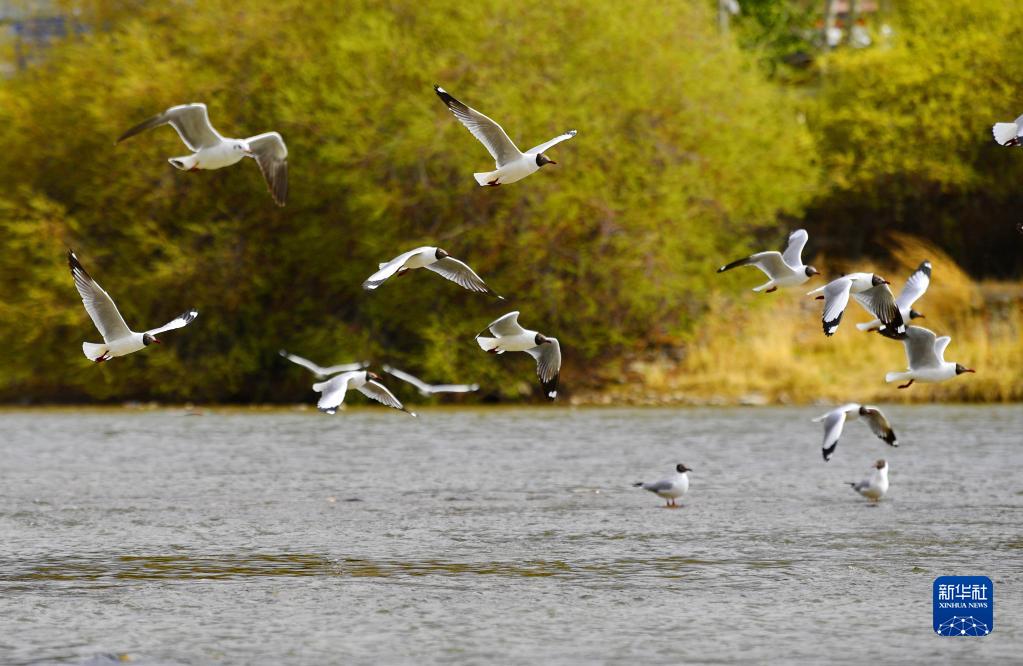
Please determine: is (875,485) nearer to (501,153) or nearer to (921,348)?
(921,348)

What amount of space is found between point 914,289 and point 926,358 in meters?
0.74

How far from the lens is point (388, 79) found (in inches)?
1143

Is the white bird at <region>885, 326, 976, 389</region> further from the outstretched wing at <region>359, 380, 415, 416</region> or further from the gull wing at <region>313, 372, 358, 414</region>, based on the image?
the gull wing at <region>313, 372, 358, 414</region>

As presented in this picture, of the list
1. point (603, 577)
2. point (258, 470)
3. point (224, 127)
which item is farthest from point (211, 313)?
point (603, 577)

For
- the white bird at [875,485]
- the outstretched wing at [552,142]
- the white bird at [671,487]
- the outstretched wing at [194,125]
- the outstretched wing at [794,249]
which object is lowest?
the white bird at [671,487]

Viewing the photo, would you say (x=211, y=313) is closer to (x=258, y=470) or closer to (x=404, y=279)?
(x=404, y=279)

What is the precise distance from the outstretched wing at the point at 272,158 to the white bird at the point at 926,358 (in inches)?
220

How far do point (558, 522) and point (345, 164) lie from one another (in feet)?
51.2

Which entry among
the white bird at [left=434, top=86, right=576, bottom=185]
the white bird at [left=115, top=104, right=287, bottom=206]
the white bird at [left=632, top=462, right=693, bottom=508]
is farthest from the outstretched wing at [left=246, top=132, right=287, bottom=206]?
the white bird at [left=632, top=462, right=693, bottom=508]

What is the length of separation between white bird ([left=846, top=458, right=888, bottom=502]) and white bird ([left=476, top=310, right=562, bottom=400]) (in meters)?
3.38

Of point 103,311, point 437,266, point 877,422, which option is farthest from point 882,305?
point 103,311

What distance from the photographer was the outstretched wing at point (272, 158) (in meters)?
15.2

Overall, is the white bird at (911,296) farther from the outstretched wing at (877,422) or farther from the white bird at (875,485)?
the white bird at (875,485)

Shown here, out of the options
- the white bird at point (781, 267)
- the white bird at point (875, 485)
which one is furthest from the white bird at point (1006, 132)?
the white bird at point (875, 485)
